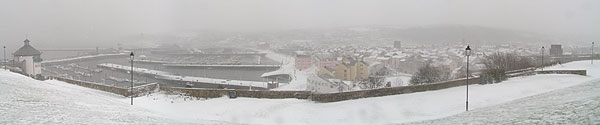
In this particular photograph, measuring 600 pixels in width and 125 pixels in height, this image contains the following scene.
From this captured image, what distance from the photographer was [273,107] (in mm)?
10312

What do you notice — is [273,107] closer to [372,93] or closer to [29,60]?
[372,93]

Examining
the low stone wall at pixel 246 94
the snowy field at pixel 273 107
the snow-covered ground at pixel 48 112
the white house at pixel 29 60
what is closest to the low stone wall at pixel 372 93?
the snowy field at pixel 273 107

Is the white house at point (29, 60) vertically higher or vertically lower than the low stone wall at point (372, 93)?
higher

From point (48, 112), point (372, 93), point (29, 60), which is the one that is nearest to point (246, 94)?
point (372, 93)

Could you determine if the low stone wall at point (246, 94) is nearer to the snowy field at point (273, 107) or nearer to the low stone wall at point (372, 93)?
the snowy field at point (273, 107)

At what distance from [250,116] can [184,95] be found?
12.0 ft

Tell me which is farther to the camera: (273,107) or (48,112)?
(273,107)

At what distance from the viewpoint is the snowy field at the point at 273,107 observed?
22.1 feet

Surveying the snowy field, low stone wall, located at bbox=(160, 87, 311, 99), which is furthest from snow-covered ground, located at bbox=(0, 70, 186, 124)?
low stone wall, located at bbox=(160, 87, 311, 99)

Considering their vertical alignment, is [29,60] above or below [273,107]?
above

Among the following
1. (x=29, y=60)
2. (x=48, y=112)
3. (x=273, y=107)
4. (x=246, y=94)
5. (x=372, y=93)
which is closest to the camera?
(x=48, y=112)

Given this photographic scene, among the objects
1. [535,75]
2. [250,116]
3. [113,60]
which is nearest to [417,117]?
[250,116]

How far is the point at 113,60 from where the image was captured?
2298 inches

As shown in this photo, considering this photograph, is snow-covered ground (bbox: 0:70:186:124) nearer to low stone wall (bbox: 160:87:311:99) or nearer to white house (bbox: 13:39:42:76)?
low stone wall (bbox: 160:87:311:99)
